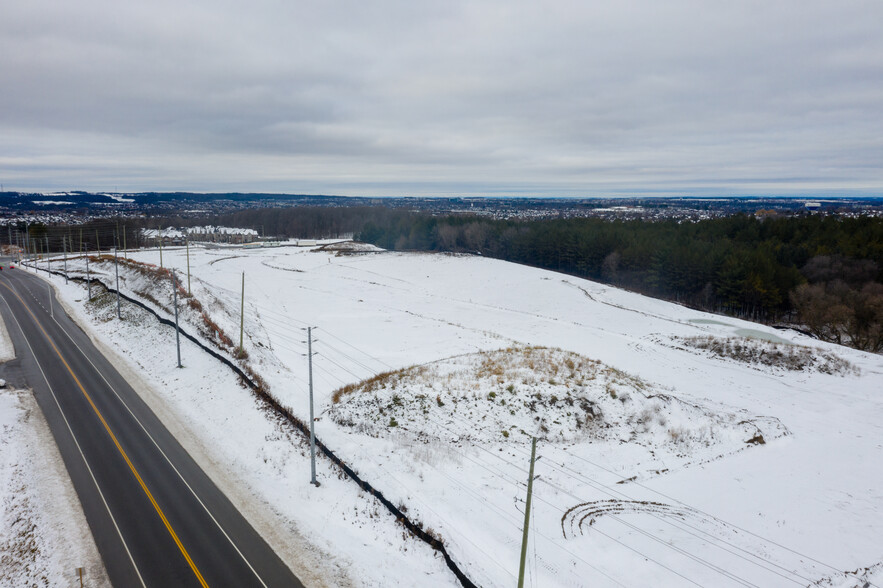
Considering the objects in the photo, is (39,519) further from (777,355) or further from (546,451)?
(777,355)

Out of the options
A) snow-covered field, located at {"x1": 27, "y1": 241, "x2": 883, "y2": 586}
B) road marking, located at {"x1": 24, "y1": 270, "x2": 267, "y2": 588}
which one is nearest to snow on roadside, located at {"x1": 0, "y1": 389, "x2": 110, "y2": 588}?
road marking, located at {"x1": 24, "y1": 270, "x2": 267, "y2": 588}

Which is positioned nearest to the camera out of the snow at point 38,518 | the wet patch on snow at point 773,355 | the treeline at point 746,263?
the snow at point 38,518

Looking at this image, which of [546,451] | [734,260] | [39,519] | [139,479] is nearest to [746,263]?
[734,260]

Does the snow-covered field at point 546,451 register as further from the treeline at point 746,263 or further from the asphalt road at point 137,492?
the treeline at point 746,263

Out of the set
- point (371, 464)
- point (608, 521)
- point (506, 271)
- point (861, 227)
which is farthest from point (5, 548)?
point (861, 227)

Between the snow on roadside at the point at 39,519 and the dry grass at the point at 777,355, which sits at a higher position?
the dry grass at the point at 777,355

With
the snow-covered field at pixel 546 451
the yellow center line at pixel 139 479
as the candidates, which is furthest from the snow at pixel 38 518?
the snow-covered field at pixel 546 451
